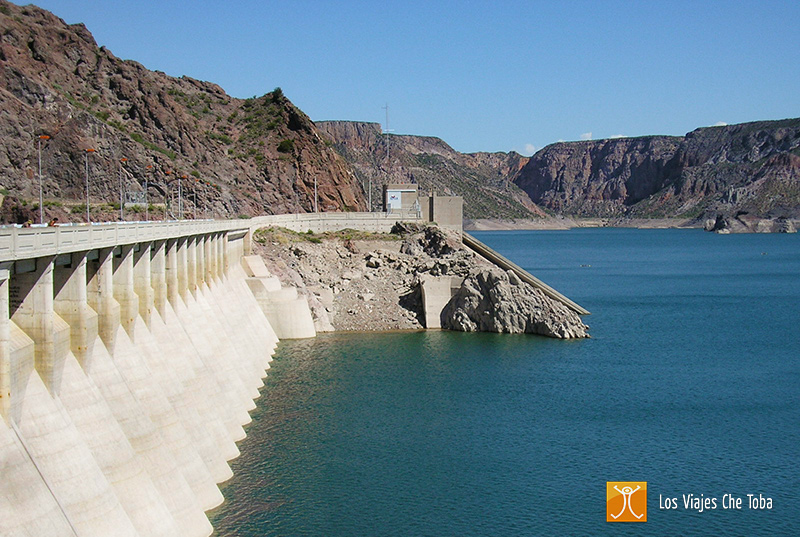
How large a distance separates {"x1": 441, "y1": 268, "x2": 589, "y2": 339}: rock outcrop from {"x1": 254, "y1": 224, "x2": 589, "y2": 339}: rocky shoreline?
7cm

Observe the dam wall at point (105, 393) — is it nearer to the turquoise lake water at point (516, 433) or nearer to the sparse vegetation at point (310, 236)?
the turquoise lake water at point (516, 433)

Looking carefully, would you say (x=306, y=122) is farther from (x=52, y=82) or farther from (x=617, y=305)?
(x=617, y=305)

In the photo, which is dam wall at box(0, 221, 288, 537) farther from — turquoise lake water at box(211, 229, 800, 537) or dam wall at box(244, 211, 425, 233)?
dam wall at box(244, 211, 425, 233)

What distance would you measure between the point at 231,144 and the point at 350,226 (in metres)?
38.9

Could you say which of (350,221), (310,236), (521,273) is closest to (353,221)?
(350,221)

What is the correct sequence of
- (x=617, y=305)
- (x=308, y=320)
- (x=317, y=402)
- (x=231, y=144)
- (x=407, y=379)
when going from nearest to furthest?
(x=317, y=402), (x=407, y=379), (x=308, y=320), (x=617, y=305), (x=231, y=144)

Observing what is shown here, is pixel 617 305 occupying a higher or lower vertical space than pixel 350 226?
lower

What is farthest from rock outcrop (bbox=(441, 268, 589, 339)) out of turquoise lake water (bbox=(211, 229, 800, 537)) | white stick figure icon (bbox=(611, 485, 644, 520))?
white stick figure icon (bbox=(611, 485, 644, 520))

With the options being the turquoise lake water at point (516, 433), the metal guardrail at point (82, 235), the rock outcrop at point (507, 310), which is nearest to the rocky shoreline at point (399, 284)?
the rock outcrop at point (507, 310)

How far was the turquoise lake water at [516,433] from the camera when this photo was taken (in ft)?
85.0

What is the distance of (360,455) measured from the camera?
104ft

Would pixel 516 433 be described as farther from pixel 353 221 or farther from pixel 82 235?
pixel 353 221

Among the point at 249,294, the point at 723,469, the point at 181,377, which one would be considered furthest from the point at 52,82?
the point at 723,469

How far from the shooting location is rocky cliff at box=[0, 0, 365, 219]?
72500 millimetres
